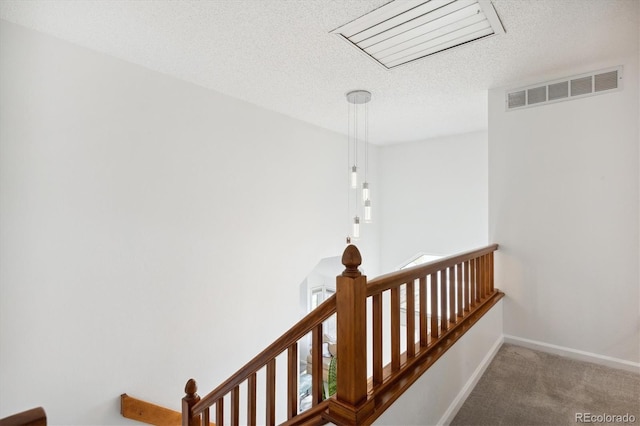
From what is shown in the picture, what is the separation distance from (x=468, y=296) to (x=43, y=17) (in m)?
3.37

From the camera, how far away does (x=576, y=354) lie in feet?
8.56

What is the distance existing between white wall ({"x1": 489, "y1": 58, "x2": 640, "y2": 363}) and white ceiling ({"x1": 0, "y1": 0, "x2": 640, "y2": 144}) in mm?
393

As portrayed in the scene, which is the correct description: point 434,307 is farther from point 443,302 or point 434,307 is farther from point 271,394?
point 271,394

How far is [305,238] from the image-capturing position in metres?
4.04

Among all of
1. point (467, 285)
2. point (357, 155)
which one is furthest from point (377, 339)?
point (357, 155)

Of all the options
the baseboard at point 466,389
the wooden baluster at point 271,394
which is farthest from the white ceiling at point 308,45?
the baseboard at point 466,389

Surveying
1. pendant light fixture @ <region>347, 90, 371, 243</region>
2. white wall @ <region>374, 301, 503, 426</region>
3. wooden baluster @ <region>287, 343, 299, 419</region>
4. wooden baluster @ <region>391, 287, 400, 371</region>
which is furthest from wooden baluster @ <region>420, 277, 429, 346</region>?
pendant light fixture @ <region>347, 90, 371, 243</region>

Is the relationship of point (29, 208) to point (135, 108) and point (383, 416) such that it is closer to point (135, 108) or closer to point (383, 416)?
point (135, 108)

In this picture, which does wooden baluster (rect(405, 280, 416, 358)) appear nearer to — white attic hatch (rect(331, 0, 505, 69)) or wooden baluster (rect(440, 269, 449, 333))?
A: wooden baluster (rect(440, 269, 449, 333))

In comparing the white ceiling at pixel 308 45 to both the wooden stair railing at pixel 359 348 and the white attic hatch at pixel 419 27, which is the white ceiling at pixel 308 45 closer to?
the white attic hatch at pixel 419 27

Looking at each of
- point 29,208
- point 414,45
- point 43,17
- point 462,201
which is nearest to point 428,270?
point 414,45

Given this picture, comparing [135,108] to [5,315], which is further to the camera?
[135,108]

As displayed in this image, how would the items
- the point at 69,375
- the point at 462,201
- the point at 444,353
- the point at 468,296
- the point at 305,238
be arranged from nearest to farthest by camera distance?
the point at 444,353, the point at 69,375, the point at 468,296, the point at 305,238, the point at 462,201

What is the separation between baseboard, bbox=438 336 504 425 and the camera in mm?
1867
